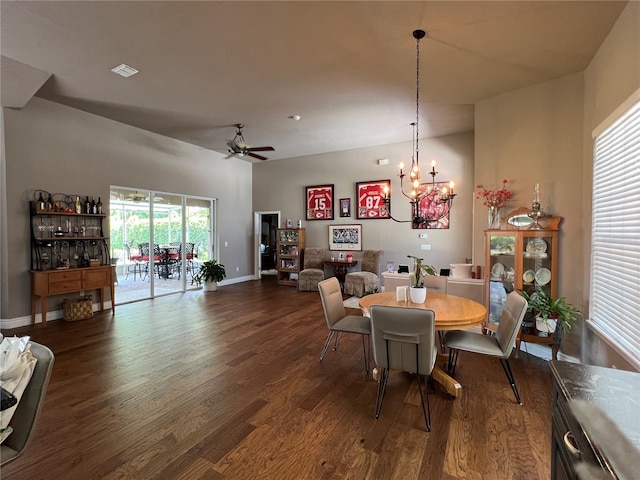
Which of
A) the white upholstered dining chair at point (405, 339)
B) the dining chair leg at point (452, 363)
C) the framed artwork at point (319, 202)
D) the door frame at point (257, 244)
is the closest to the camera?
the white upholstered dining chair at point (405, 339)

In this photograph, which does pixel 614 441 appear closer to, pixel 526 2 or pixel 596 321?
pixel 596 321

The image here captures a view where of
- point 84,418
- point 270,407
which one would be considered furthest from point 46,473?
point 270,407

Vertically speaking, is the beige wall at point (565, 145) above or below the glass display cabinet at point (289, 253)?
above

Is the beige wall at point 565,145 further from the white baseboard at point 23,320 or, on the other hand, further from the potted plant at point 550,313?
the white baseboard at point 23,320

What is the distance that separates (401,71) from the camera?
3.57 m

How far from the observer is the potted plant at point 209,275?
707 centimetres

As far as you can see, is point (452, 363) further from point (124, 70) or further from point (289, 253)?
point (289, 253)

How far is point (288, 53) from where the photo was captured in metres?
3.19

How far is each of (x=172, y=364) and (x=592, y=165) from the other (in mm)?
4903

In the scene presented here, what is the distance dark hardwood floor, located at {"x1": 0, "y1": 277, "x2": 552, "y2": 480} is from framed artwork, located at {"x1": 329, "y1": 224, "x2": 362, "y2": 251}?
385 cm

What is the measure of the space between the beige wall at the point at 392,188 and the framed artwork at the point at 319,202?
0.14 meters

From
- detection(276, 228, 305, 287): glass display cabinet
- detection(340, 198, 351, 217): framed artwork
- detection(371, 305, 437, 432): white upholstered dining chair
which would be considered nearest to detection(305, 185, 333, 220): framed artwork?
detection(340, 198, 351, 217): framed artwork

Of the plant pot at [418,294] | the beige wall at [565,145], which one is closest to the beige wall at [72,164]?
the plant pot at [418,294]

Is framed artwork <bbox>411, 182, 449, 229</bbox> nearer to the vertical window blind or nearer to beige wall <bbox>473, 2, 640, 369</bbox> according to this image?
beige wall <bbox>473, 2, 640, 369</bbox>
